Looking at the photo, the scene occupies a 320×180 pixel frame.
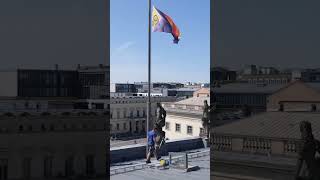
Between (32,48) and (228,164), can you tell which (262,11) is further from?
(32,48)

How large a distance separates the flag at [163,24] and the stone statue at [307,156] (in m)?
3.71

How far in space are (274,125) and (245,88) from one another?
0.79 m

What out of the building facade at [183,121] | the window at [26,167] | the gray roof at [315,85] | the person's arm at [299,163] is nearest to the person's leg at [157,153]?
the window at [26,167]

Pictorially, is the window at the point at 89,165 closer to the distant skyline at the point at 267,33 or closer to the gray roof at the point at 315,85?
the distant skyline at the point at 267,33

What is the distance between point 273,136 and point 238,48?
1.45 m

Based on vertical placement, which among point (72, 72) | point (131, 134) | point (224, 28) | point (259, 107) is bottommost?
point (131, 134)

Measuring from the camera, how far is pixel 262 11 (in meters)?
6.90

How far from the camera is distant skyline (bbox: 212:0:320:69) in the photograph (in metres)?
6.68

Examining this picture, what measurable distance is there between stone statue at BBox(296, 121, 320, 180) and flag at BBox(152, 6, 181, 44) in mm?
3714

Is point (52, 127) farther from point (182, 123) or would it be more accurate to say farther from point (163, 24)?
point (182, 123)

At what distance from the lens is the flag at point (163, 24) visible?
29.1 feet

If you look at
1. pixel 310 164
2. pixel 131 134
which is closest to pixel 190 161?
pixel 310 164

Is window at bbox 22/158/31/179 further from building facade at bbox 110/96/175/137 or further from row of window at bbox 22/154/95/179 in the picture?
building facade at bbox 110/96/175/137

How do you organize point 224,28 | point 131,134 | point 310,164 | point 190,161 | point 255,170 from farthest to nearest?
point 131,134 → point 190,161 → point 224,28 → point 255,170 → point 310,164
